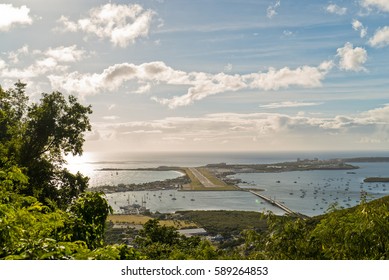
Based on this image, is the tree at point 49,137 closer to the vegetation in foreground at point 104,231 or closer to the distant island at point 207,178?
the vegetation in foreground at point 104,231

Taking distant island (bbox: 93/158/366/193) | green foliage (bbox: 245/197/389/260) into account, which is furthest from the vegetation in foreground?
distant island (bbox: 93/158/366/193)

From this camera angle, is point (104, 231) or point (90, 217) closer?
point (90, 217)

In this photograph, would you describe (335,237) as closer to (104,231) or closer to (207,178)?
(104,231)

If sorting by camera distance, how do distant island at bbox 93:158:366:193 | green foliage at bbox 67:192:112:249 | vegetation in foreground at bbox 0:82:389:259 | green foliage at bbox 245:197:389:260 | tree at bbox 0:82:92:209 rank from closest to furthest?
vegetation in foreground at bbox 0:82:389:259
green foliage at bbox 245:197:389:260
green foliage at bbox 67:192:112:249
tree at bbox 0:82:92:209
distant island at bbox 93:158:366:193

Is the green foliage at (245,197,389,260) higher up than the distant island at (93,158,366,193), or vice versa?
the green foliage at (245,197,389,260)

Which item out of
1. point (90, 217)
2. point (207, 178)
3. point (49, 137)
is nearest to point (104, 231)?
point (90, 217)

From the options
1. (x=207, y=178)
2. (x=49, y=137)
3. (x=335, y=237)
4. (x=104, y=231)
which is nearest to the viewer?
(x=335, y=237)

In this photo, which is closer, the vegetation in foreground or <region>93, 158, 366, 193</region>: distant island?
the vegetation in foreground

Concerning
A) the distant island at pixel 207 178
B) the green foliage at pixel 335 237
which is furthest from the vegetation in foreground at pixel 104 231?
the distant island at pixel 207 178

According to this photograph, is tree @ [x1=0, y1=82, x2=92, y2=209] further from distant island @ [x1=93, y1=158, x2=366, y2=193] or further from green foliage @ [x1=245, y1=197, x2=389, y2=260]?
distant island @ [x1=93, y1=158, x2=366, y2=193]

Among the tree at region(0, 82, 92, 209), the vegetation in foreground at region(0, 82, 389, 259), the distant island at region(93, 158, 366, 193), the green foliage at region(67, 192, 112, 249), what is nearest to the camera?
the vegetation in foreground at region(0, 82, 389, 259)

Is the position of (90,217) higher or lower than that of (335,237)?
higher

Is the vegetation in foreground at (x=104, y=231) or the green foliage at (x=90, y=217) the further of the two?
the green foliage at (x=90, y=217)
